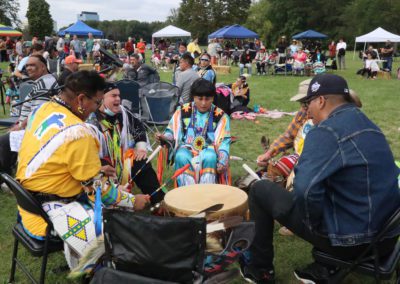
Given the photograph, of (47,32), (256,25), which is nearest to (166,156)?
(47,32)

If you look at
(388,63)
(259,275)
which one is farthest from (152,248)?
(388,63)

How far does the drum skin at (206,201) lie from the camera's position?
2.56 m

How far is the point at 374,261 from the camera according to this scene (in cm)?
217

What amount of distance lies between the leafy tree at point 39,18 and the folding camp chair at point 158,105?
1569 inches

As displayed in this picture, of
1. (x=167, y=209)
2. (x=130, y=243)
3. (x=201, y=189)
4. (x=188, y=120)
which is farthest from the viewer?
(x=188, y=120)

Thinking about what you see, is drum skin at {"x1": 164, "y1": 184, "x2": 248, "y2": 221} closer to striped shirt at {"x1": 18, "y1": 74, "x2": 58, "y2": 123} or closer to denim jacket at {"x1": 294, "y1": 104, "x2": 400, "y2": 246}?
denim jacket at {"x1": 294, "y1": 104, "x2": 400, "y2": 246}

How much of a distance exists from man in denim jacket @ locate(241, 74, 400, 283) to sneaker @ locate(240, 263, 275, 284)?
1.68 feet

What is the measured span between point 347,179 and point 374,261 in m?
0.51

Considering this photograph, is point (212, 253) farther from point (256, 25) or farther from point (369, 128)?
point (256, 25)

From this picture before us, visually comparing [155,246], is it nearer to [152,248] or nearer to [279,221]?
[152,248]

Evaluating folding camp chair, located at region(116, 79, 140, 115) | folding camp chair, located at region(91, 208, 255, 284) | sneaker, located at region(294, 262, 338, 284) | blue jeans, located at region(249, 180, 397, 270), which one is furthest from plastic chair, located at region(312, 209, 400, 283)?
folding camp chair, located at region(116, 79, 140, 115)

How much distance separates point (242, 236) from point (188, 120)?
6.95ft

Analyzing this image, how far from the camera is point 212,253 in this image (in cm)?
210

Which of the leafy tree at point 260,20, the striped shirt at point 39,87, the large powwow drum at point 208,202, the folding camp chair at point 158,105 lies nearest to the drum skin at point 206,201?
the large powwow drum at point 208,202
